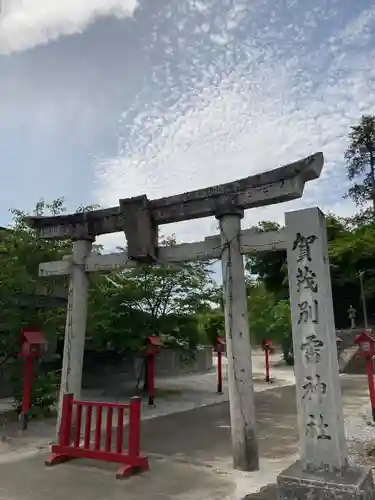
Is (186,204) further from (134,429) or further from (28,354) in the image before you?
(28,354)

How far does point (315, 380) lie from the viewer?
4477 mm

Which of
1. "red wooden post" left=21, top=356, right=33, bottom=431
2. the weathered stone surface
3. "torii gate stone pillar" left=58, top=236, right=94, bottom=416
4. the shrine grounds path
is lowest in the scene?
the shrine grounds path

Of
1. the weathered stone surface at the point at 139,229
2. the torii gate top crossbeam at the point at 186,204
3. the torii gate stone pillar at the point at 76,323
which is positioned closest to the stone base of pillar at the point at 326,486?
the torii gate top crossbeam at the point at 186,204

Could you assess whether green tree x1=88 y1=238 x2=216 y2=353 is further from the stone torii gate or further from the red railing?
the red railing

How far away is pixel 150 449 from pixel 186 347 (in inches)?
251

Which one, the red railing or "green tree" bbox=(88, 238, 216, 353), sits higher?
"green tree" bbox=(88, 238, 216, 353)

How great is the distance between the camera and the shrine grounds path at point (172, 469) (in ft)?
15.8

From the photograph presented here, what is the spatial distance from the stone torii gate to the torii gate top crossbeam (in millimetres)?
12

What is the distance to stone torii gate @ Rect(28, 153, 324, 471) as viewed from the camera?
18.2 ft

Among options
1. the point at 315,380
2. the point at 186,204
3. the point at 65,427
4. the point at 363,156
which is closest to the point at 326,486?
the point at 315,380

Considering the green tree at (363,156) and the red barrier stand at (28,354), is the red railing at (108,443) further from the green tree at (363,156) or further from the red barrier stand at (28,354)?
the green tree at (363,156)

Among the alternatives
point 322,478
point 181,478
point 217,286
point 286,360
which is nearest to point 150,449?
point 181,478

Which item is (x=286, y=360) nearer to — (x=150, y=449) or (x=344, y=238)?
(x=344, y=238)

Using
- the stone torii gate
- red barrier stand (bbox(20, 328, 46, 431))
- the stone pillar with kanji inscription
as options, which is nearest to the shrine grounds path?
red barrier stand (bbox(20, 328, 46, 431))
